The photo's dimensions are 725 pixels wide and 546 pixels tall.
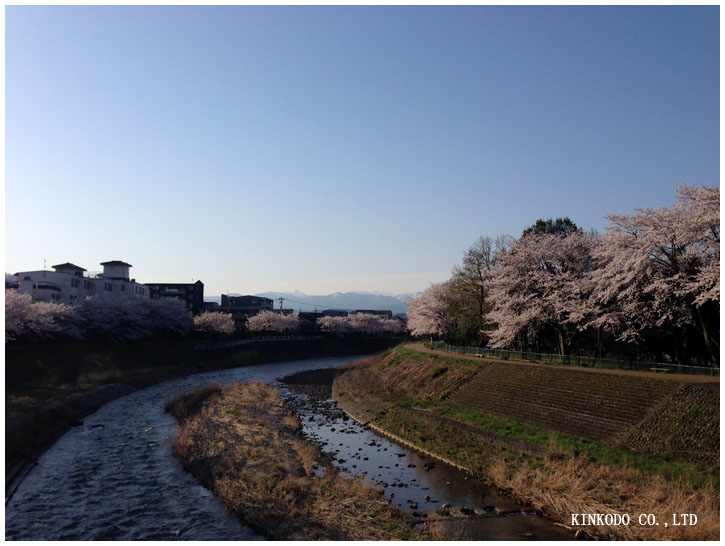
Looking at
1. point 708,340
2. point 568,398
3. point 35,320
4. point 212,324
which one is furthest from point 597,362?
point 212,324

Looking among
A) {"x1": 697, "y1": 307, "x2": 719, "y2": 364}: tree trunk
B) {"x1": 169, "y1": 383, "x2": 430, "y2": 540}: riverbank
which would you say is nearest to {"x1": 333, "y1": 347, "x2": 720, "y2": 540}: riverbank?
{"x1": 697, "y1": 307, "x2": 719, "y2": 364}: tree trunk

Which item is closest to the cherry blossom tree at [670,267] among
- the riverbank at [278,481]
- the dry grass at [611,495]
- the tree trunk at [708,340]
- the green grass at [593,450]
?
the tree trunk at [708,340]

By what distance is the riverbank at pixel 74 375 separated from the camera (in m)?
30.8

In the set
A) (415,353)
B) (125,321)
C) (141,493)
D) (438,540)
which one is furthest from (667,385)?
(125,321)

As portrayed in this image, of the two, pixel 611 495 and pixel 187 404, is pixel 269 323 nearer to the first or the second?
pixel 187 404

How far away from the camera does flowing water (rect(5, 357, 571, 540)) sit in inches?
760

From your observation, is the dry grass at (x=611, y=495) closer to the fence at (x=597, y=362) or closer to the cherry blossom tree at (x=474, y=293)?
the fence at (x=597, y=362)

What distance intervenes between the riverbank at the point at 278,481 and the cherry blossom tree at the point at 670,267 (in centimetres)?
2219

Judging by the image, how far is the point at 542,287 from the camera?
1809 inches

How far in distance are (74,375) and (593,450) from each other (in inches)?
1954

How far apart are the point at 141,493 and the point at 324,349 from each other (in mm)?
91469

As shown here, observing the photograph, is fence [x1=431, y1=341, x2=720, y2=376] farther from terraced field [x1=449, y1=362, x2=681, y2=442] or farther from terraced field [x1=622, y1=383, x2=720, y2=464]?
terraced field [x1=622, y1=383, x2=720, y2=464]

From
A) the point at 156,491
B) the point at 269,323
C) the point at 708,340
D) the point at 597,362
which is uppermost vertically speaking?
the point at 708,340

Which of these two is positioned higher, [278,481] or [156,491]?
[278,481]
